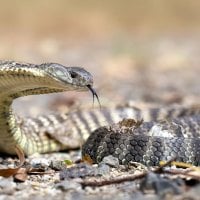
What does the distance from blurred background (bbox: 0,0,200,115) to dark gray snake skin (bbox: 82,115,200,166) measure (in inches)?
173

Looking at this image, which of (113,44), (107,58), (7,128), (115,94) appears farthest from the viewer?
(113,44)

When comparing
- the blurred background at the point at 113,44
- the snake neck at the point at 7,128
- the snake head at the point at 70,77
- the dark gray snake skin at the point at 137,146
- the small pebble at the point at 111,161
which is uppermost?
the blurred background at the point at 113,44

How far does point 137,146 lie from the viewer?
640cm

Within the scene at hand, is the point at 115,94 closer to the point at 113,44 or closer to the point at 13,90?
the point at 13,90

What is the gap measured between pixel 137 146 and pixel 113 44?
15541 millimetres

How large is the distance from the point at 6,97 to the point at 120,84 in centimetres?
788

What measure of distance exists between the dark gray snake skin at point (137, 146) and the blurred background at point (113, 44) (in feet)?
14.4

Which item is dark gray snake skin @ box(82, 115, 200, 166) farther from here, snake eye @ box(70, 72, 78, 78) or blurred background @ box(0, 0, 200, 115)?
blurred background @ box(0, 0, 200, 115)

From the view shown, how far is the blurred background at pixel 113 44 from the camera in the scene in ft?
44.5

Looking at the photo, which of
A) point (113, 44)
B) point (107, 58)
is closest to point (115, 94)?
point (107, 58)

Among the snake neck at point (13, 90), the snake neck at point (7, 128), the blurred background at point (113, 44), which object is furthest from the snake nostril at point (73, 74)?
the blurred background at point (113, 44)

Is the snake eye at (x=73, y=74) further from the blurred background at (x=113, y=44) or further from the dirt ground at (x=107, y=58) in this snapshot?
the blurred background at (x=113, y=44)

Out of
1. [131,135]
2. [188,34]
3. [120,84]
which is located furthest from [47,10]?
[131,135]

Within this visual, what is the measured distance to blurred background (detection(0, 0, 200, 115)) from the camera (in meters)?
13.6
